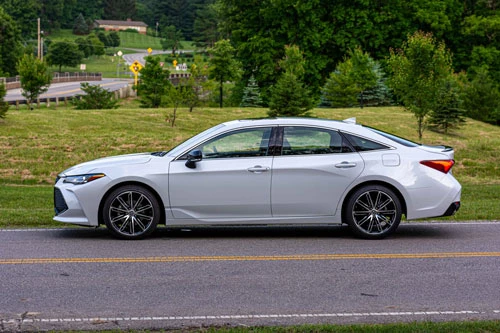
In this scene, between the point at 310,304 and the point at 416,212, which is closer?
the point at 310,304

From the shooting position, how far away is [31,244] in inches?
380

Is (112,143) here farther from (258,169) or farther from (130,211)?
(258,169)

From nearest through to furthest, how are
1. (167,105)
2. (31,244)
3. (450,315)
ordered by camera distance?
(450,315) → (31,244) → (167,105)

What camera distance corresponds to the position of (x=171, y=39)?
162 m

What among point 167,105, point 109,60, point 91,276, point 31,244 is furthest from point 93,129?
point 109,60

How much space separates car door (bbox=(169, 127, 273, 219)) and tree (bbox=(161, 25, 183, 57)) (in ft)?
470

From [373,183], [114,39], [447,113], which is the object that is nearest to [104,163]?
[373,183]

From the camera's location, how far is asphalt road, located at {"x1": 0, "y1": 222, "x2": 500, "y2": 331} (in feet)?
21.7

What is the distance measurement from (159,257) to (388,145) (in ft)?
11.1

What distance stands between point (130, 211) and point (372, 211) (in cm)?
305

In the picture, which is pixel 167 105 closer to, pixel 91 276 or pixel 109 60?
pixel 91 276

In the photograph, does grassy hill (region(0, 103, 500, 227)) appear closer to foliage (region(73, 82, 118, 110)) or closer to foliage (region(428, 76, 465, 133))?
foliage (region(428, 76, 465, 133))

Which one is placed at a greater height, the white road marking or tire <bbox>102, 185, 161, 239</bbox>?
tire <bbox>102, 185, 161, 239</bbox>

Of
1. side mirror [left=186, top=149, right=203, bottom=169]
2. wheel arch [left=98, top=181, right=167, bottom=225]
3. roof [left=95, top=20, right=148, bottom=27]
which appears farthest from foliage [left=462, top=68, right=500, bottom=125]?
roof [left=95, top=20, right=148, bottom=27]
